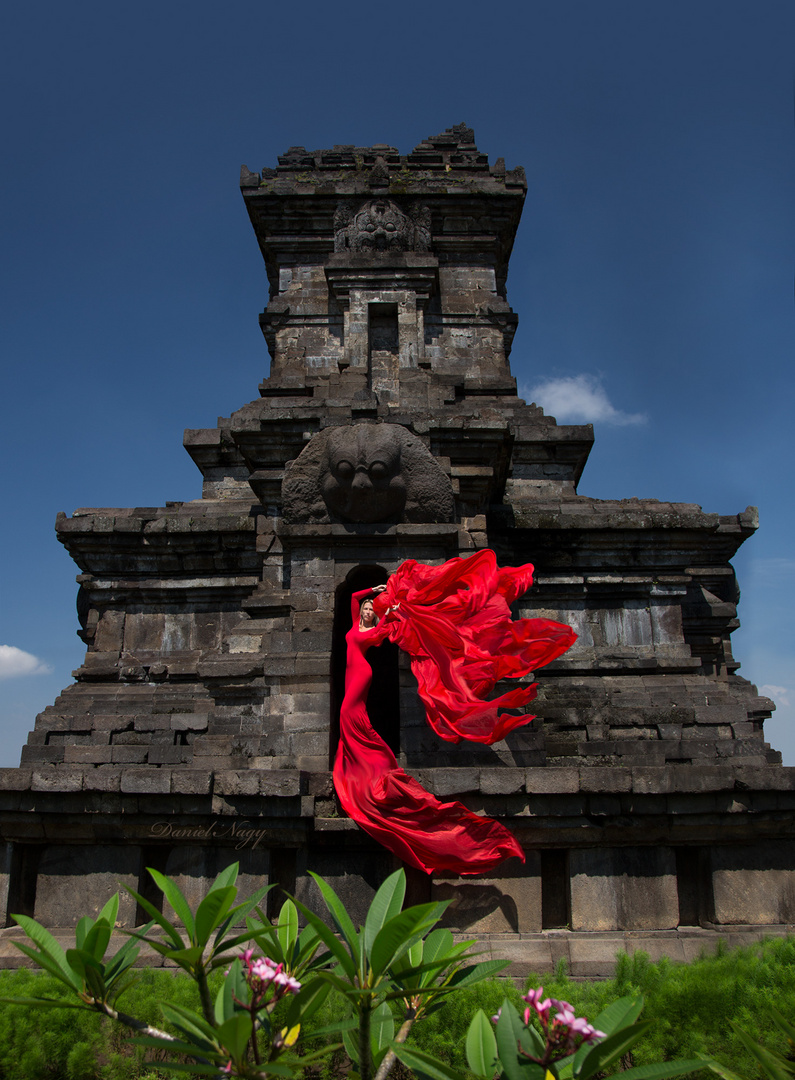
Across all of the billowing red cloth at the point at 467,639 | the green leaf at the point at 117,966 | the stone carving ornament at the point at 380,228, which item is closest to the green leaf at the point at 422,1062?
the green leaf at the point at 117,966

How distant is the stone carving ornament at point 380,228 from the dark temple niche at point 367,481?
745cm

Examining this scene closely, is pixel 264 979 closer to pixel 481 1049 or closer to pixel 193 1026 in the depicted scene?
pixel 193 1026

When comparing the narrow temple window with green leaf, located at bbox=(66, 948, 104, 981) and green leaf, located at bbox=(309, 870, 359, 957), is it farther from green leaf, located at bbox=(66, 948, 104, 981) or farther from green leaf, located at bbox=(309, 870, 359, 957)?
green leaf, located at bbox=(66, 948, 104, 981)

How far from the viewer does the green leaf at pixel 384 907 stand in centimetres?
333

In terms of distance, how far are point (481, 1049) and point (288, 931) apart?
110cm

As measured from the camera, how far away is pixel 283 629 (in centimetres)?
862

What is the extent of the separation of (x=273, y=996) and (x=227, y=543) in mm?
8630

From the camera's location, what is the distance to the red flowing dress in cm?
638

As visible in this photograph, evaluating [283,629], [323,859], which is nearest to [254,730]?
[283,629]

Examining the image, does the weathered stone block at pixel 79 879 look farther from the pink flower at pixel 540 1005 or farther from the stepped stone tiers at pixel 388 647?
the pink flower at pixel 540 1005

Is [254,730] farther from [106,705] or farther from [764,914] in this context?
[764,914]

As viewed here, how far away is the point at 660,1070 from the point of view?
8.93ft

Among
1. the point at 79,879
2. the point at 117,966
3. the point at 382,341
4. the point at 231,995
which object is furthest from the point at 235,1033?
the point at 382,341

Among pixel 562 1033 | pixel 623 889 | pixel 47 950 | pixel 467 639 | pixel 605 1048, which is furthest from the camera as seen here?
pixel 467 639
